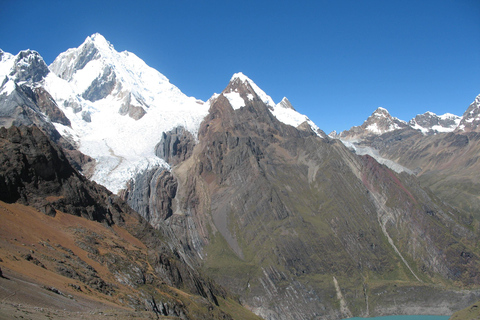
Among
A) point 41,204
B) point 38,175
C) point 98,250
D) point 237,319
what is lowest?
point 237,319

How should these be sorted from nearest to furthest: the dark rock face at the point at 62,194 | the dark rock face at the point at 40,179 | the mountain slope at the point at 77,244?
the mountain slope at the point at 77,244
the dark rock face at the point at 62,194
the dark rock face at the point at 40,179

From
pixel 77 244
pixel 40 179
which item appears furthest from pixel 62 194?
pixel 77 244

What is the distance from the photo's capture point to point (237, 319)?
117562 mm

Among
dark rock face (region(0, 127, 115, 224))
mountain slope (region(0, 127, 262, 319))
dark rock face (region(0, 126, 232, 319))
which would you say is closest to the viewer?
mountain slope (region(0, 127, 262, 319))

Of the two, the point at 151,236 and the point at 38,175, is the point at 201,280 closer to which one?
the point at 151,236

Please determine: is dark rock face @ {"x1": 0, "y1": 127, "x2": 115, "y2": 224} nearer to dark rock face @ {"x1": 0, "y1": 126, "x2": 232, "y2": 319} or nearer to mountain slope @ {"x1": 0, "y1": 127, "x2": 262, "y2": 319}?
dark rock face @ {"x1": 0, "y1": 126, "x2": 232, "y2": 319}

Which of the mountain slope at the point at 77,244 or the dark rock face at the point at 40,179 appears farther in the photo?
the dark rock face at the point at 40,179

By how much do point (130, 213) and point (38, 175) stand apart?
36861 mm

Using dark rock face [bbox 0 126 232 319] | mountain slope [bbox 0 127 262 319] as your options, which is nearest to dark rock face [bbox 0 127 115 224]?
dark rock face [bbox 0 126 232 319]

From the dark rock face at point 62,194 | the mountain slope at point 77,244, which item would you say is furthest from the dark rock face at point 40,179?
the mountain slope at point 77,244

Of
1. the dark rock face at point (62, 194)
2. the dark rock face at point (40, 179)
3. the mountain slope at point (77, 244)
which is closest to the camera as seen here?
the mountain slope at point (77, 244)

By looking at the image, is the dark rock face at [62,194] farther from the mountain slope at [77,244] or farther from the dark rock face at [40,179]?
the mountain slope at [77,244]

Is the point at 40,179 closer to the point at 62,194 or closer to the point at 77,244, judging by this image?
the point at 62,194

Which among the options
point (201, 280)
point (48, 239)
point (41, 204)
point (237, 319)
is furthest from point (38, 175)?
point (237, 319)
